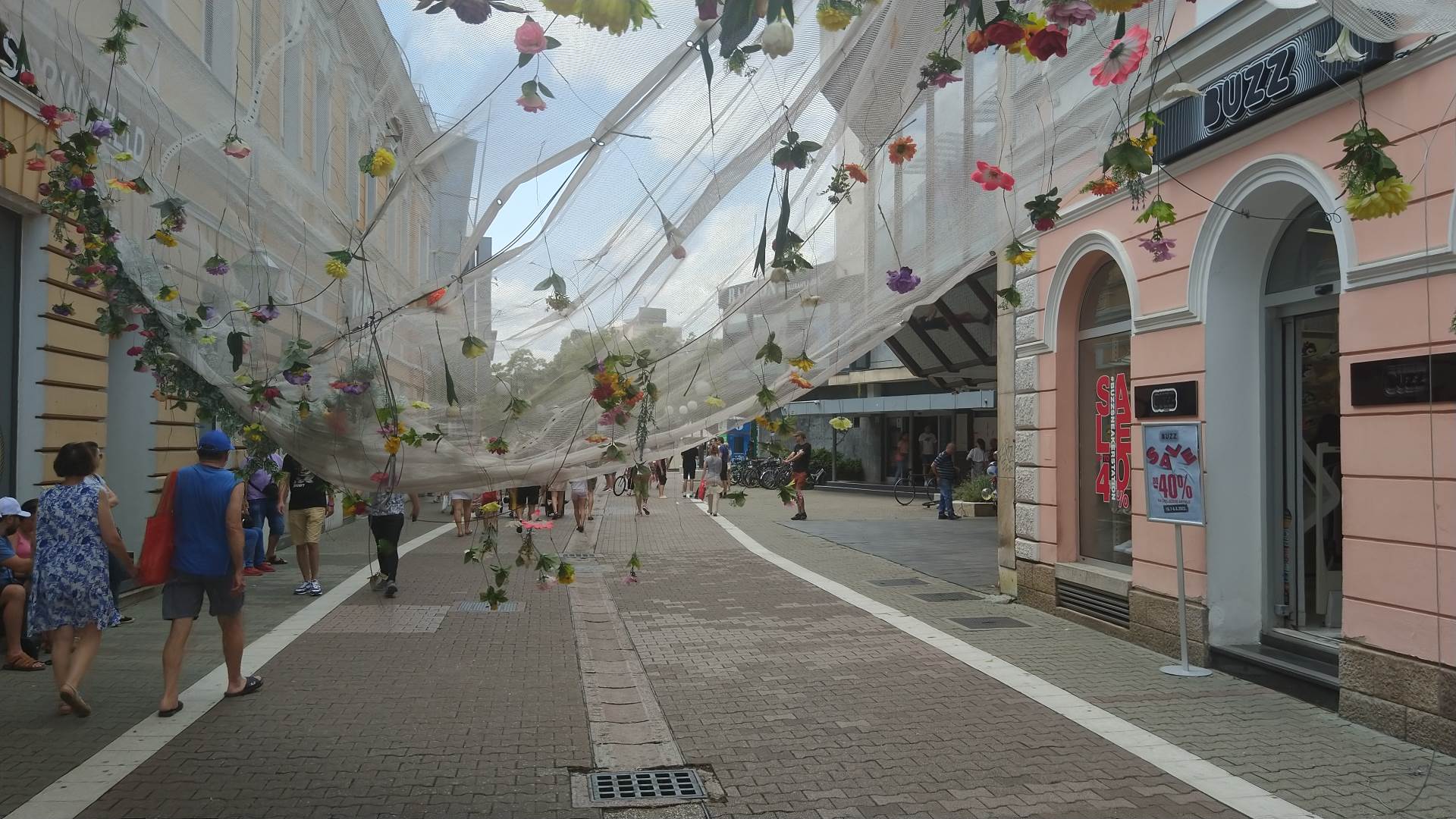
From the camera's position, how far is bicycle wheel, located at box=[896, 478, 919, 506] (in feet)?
87.5

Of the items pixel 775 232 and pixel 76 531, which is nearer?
pixel 775 232

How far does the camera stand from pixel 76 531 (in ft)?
19.8

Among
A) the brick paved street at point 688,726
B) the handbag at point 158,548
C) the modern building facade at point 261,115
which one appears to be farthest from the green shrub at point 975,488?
the modern building facade at point 261,115

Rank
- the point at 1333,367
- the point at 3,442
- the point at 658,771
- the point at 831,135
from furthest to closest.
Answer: the point at 3,442 < the point at 1333,367 < the point at 658,771 < the point at 831,135

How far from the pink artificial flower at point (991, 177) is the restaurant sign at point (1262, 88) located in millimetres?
3648

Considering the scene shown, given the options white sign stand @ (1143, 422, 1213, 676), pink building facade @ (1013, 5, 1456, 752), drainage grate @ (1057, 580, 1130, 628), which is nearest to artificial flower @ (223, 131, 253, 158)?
pink building facade @ (1013, 5, 1456, 752)

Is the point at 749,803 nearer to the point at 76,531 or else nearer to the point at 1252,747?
the point at 1252,747

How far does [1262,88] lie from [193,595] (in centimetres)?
722

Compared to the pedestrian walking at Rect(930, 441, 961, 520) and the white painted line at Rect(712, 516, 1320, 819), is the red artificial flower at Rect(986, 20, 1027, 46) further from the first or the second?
the pedestrian walking at Rect(930, 441, 961, 520)

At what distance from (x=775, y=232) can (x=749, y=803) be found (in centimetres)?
296

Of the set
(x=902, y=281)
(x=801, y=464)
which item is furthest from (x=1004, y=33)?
(x=801, y=464)

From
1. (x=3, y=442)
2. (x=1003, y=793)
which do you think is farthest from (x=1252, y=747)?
(x=3, y=442)

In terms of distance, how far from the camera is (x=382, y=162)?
7.89 ft

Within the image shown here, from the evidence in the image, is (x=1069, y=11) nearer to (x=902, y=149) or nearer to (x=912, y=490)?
(x=902, y=149)
